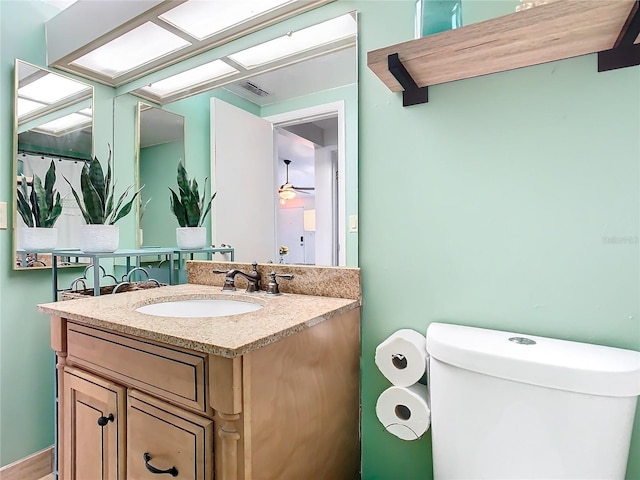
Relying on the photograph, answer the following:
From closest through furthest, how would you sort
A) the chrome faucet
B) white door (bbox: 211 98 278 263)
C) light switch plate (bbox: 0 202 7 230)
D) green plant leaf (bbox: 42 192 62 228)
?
1. the chrome faucet
2. white door (bbox: 211 98 278 263)
3. light switch plate (bbox: 0 202 7 230)
4. green plant leaf (bbox: 42 192 62 228)

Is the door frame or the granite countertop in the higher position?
the door frame

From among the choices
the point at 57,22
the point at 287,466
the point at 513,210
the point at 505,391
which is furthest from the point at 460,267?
the point at 57,22

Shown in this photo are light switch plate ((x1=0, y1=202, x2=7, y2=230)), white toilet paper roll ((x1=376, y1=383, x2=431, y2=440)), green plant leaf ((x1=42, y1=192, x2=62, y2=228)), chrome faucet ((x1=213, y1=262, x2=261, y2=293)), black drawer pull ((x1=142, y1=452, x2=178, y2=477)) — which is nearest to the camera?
black drawer pull ((x1=142, y1=452, x2=178, y2=477))

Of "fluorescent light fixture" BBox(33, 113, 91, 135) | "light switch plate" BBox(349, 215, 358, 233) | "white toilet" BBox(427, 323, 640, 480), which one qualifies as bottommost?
"white toilet" BBox(427, 323, 640, 480)

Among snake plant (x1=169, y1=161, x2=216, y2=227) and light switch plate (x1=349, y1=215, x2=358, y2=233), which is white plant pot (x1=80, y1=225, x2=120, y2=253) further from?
light switch plate (x1=349, y1=215, x2=358, y2=233)

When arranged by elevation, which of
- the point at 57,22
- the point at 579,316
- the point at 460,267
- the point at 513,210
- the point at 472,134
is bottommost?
the point at 579,316

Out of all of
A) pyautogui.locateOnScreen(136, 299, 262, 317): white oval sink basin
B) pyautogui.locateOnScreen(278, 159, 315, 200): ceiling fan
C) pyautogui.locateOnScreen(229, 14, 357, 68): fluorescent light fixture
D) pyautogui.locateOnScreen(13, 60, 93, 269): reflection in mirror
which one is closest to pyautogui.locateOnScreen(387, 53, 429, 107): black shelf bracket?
pyautogui.locateOnScreen(229, 14, 357, 68): fluorescent light fixture

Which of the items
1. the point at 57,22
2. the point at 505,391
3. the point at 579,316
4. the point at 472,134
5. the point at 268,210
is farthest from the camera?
the point at 57,22

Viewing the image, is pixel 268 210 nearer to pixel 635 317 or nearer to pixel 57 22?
pixel 635 317

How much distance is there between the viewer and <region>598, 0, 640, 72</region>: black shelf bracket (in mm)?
714

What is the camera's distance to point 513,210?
913mm

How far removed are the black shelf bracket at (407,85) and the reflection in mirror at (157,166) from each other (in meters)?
1.06

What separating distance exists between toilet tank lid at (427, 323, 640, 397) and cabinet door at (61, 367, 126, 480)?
2.73 feet

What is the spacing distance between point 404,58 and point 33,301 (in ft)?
6.12
